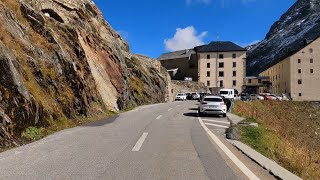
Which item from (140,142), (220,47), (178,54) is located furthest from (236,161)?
(178,54)

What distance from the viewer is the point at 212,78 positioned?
104 m

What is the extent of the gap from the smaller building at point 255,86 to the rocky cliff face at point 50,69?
7161 cm

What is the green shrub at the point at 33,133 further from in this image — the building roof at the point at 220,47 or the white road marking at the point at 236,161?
the building roof at the point at 220,47

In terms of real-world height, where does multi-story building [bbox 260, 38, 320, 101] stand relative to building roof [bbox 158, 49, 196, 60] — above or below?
below

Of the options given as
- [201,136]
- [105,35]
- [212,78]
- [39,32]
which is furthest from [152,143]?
[212,78]

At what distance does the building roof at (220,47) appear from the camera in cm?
10375

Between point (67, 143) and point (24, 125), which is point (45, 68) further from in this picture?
point (67, 143)

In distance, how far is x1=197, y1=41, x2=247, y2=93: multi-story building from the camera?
102438 millimetres

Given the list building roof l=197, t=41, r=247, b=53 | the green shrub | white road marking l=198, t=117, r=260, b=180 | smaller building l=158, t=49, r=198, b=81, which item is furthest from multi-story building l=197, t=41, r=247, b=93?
white road marking l=198, t=117, r=260, b=180

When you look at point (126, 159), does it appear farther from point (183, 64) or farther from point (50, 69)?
point (183, 64)

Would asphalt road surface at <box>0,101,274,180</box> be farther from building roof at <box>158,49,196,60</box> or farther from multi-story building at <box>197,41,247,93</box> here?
building roof at <box>158,49,196,60</box>

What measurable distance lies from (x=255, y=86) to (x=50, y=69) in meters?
91.7

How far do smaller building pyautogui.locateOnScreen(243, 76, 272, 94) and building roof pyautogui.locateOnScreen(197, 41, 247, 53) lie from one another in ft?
30.6

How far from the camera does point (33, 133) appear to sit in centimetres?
1262
